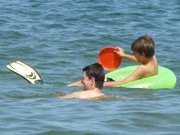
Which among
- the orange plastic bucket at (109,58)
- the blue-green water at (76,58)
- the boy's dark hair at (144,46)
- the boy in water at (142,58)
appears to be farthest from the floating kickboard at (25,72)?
the boy's dark hair at (144,46)

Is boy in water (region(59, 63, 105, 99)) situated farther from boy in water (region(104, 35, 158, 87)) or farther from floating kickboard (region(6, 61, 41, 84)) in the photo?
floating kickboard (region(6, 61, 41, 84))

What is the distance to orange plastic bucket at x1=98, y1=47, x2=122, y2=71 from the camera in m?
10.0

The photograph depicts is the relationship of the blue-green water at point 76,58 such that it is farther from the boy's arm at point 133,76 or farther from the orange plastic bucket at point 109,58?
the orange plastic bucket at point 109,58

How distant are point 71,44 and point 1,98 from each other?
5.00m

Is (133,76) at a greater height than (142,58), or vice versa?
(142,58)

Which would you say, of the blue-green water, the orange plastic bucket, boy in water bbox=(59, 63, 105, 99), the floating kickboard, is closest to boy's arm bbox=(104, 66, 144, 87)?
the blue-green water

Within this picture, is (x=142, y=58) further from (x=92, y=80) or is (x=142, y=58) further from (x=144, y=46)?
(x=92, y=80)

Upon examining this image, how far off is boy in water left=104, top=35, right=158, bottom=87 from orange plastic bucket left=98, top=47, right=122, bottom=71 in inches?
6.5

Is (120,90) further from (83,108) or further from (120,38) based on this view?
(120,38)

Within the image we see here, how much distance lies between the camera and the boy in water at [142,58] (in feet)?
30.6

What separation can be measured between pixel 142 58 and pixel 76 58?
257 cm

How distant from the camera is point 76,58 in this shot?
39.1 ft

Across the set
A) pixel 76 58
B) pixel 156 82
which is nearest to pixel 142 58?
pixel 156 82

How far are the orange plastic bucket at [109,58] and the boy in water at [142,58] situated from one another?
165mm
